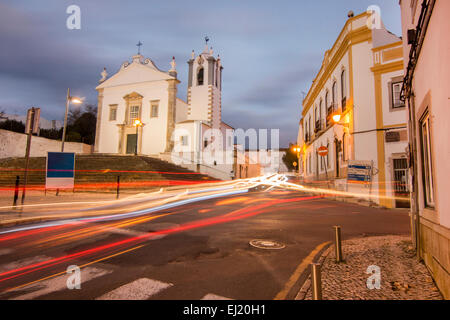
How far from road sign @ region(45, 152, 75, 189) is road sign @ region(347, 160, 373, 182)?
15.2m

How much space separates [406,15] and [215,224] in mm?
7706

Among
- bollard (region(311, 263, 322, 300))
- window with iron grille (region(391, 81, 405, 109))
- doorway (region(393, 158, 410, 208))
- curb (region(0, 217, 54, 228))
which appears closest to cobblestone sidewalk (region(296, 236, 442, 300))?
bollard (region(311, 263, 322, 300))

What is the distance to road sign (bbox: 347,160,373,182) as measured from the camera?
14.7m

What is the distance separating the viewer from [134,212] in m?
10.6

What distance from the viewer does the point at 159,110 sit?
32.5m

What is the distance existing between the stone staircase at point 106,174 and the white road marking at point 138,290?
16073 mm

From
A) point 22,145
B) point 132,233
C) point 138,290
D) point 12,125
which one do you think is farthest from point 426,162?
point 12,125

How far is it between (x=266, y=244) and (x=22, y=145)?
35.0 m

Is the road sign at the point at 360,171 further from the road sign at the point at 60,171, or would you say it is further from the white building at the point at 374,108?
the road sign at the point at 60,171

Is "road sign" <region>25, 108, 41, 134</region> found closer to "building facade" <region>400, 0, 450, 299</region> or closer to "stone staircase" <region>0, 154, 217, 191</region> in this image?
"stone staircase" <region>0, 154, 217, 191</region>

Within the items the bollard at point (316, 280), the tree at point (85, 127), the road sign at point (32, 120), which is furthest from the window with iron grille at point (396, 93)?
the tree at point (85, 127)
